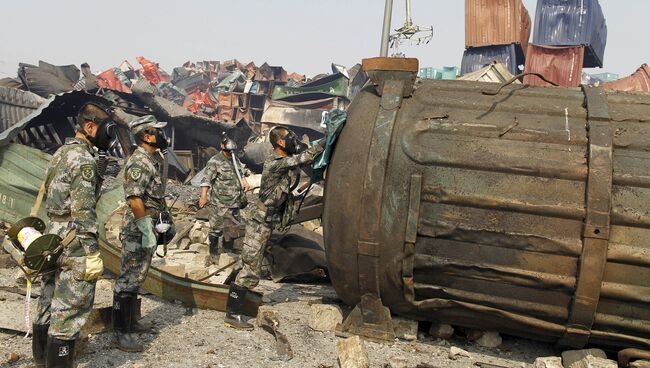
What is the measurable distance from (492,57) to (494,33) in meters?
1.02

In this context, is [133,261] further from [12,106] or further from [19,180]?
[12,106]

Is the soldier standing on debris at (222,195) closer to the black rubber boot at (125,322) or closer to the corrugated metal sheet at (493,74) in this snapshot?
the black rubber boot at (125,322)

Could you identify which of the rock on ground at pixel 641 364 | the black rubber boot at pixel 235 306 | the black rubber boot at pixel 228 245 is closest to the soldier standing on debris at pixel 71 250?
the black rubber boot at pixel 235 306

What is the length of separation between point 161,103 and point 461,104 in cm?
1283

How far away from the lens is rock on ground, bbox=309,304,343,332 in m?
4.75

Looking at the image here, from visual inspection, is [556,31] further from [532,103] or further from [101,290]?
[101,290]

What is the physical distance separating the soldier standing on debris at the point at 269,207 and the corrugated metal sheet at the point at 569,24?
2007cm

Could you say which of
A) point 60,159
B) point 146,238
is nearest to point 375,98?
point 146,238

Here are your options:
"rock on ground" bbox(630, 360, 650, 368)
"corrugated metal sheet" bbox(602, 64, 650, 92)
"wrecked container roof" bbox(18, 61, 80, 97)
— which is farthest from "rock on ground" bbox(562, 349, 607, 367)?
"wrecked container roof" bbox(18, 61, 80, 97)

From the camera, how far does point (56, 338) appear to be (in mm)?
3469

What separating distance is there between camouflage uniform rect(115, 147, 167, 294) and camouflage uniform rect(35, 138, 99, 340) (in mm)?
655

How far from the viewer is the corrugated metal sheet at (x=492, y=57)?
22.0m

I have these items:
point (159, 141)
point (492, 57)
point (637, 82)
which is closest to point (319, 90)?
point (492, 57)

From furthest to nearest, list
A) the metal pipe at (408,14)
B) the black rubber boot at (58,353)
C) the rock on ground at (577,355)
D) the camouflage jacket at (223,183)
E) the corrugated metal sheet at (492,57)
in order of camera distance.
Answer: the corrugated metal sheet at (492,57), the metal pipe at (408,14), the camouflage jacket at (223,183), the rock on ground at (577,355), the black rubber boot at (58,353)
